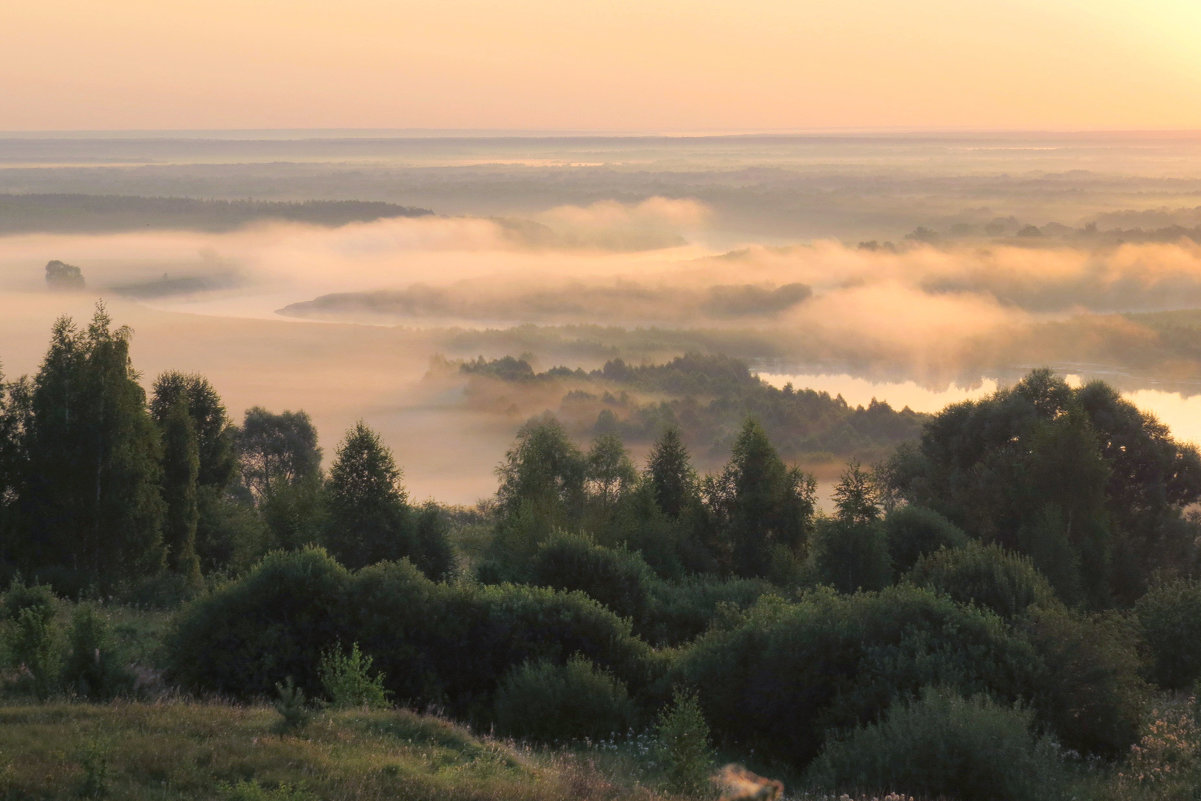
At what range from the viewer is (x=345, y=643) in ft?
93.6

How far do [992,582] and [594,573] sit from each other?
13166mm

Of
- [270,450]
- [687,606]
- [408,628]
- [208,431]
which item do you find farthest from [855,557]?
[270,450]

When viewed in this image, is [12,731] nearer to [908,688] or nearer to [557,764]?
[557,764]

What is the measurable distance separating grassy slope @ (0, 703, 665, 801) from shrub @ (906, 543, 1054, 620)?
17.0 meters

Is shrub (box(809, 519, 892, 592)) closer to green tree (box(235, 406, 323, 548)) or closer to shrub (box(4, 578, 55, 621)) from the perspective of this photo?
shrub (box(4, 578, 55, 621))

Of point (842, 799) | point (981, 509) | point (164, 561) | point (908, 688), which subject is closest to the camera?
point (842, 799)

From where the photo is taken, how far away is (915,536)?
165 feet

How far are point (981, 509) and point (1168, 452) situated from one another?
36.2ft

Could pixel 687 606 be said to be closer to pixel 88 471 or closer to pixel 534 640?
pixel 534 640

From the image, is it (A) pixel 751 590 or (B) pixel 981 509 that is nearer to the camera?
Answer: (A) pixel 751 590

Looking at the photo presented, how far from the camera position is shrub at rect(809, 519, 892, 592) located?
146 feet

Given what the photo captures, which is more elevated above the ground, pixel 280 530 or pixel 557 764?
pixel 557 764

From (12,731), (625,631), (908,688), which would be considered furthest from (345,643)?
(908,688)

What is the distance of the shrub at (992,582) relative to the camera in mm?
32531
